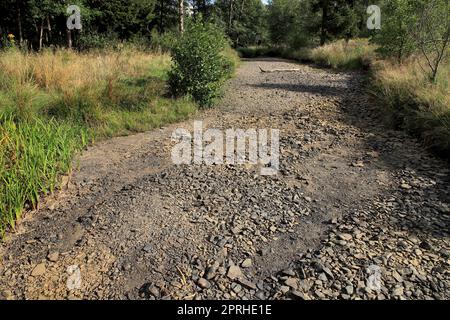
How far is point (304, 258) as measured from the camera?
245 centimetres

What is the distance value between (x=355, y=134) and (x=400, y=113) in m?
1.26

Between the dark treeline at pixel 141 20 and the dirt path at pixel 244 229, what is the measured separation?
9.21 metres

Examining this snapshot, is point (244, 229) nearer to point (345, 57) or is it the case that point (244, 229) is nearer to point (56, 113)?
point (56, 113)

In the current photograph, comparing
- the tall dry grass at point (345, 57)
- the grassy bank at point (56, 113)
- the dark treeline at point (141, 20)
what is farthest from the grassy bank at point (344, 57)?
the grassy bank at point (56, 113)

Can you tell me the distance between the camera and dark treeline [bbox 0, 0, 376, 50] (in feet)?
51.9

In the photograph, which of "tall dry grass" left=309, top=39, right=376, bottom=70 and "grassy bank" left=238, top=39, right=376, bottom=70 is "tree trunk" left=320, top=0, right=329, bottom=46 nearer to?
"grassy bank" left=238, top=39, right=376, bottom=70

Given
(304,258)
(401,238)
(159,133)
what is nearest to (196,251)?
(304,258)

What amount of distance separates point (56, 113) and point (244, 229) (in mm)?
4274

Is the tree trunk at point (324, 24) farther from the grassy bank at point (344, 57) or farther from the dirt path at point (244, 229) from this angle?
the dirt path at point (244, 229)

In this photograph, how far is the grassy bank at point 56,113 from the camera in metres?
3.10

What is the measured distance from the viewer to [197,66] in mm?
6422

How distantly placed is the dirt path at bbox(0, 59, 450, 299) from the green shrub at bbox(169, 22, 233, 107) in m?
2.36

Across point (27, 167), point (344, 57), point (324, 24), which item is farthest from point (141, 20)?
point (27, 167)

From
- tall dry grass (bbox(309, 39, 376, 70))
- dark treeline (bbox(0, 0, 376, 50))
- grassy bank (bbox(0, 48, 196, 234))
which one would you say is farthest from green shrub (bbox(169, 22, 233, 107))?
tall dry grass (bbox(309, 39, 376, 70))
